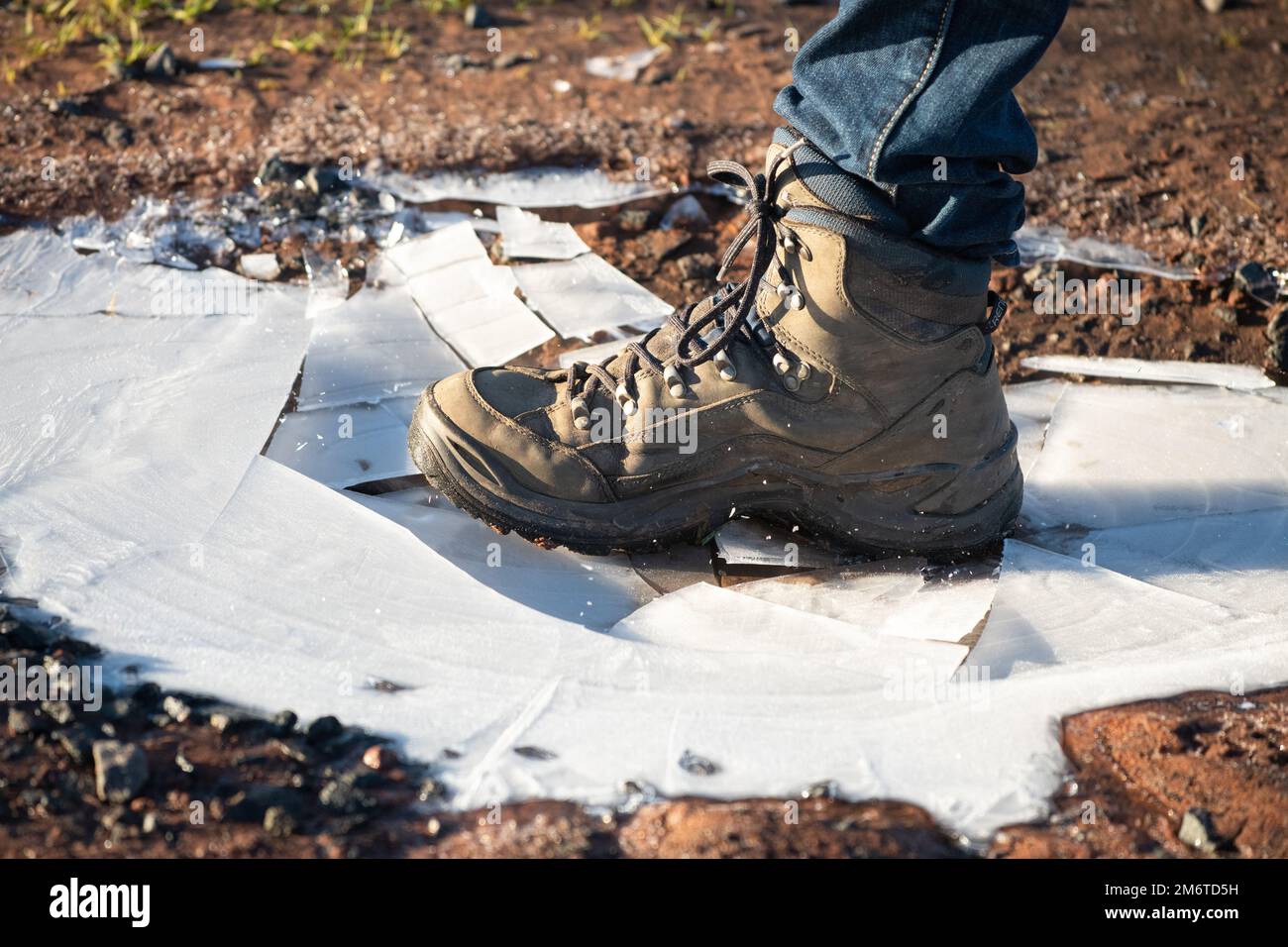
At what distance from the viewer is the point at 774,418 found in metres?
2.17

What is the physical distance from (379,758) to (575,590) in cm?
56

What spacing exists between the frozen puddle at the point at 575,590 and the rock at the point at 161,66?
47.7 inches

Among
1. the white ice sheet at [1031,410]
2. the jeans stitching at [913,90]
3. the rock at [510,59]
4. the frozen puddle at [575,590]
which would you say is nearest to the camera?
the frozen puddle at [575,590]

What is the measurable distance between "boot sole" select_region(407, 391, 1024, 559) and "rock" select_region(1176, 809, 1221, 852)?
69 centimetres

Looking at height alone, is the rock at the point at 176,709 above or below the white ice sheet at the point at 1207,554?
below

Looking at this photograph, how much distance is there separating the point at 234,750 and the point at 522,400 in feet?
2.71

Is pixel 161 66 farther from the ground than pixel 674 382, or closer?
farther from the ground

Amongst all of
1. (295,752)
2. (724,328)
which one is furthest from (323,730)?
(724,328)

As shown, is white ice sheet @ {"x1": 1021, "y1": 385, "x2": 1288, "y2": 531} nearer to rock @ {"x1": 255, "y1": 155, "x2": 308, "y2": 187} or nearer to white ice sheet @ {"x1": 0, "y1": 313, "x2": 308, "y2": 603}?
white ice sheet @ {"x1": 0, "y1": 313, "x2": 308, "y2": 603}

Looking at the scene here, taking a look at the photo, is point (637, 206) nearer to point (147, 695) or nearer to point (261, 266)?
point (261, 266)

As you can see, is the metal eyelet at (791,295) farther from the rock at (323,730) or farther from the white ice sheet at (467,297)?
the rock at (323,730)

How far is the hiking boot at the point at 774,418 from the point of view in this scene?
6.89 ft

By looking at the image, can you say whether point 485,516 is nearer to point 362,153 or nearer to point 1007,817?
point 1007,817

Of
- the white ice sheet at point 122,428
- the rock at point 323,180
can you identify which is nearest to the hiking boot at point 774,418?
the white ice sheet at point 122,428
